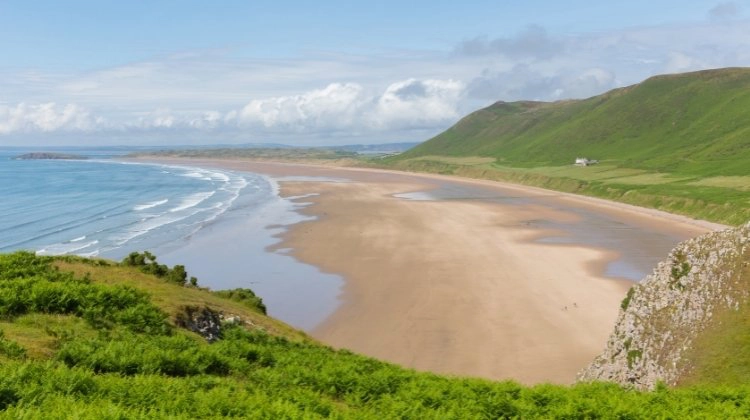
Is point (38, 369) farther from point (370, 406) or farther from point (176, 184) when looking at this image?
point (176, 184)

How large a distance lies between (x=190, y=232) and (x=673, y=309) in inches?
2017

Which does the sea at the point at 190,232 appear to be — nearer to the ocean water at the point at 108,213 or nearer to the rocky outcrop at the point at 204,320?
the ocean water at the point at 108,213

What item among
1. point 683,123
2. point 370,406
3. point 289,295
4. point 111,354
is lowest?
point 289,295

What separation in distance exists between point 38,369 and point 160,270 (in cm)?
1445

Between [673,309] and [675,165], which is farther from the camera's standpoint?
[675,165]

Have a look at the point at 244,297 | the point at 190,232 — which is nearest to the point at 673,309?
the point at 244,297

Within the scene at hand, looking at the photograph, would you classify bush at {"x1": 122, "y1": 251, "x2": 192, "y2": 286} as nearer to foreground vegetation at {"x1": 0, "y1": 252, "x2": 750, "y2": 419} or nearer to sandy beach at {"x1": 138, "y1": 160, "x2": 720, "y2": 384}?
foreground vegetation at {"x1": 0, "y1": 252, "x2": 750, "y2": 419}

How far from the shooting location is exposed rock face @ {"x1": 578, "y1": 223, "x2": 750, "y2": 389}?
20203mm

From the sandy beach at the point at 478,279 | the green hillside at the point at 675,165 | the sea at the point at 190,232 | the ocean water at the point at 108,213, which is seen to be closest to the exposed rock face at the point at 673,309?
the sandy beach at the point at 478,279

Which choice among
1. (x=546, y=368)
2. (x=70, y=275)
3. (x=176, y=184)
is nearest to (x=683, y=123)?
(x=176, y=184)

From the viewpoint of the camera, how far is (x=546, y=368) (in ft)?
85.9

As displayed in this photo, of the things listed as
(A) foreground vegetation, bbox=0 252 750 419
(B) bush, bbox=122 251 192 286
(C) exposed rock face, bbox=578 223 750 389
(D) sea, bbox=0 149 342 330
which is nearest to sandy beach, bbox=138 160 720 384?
(D) sea, bbox=0 149 342 330

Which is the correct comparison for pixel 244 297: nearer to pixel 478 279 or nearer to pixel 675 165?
pixel 478 279

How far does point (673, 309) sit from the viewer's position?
70.8 ft
